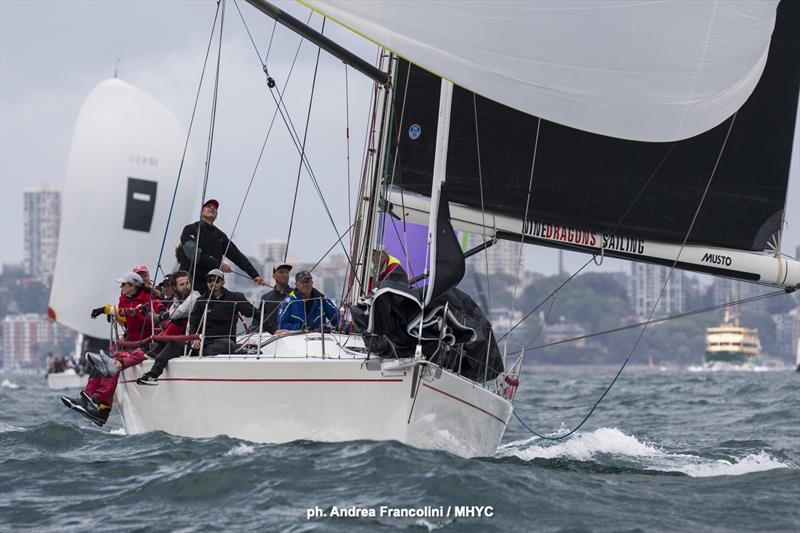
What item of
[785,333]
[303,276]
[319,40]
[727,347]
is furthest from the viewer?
[785,333]

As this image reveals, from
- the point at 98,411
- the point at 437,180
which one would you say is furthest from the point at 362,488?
the point at 98,411

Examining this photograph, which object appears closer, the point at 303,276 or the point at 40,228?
the point at 303,276

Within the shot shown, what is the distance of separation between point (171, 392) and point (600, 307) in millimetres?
146383

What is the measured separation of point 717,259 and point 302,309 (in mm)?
3321

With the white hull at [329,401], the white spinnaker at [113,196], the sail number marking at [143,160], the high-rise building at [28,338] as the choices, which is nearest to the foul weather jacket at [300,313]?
the white hull at [329,401]

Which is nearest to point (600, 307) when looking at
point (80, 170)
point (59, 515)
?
point (80, 170)

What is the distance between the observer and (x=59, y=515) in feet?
22.0

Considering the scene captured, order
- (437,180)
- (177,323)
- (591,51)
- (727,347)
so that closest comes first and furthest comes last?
1. (591,51)
2. (437,180)
3. (177,323)
4. (727,347)

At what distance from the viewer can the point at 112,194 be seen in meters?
28.5

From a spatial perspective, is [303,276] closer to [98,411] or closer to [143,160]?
[98,411]

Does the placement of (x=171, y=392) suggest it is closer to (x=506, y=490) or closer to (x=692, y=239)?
(x=506, y=490)

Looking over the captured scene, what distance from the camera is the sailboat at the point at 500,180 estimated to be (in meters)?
7.96

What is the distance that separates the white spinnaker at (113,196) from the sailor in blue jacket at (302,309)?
1821cm

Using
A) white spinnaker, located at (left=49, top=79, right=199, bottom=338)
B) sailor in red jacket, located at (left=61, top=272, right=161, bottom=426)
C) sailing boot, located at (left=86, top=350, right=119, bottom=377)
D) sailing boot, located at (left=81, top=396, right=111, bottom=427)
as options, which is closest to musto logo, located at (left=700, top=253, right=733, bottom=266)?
sailor in red jacket, located at (left=61, top=272, right=161, bottom=426)
